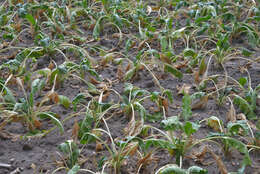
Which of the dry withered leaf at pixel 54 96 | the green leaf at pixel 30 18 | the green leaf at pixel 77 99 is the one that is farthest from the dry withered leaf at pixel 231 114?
the green leaf at pixel 30 18

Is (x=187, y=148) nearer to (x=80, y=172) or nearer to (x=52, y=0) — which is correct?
(x=80, y=172)

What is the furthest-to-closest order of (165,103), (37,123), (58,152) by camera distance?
(165,103) → (37,123) → (58,152)

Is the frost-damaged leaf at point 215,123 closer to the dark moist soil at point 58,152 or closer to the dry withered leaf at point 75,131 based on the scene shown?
the dark moist soil at point 58,152

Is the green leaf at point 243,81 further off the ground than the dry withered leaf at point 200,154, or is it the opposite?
the green leaf at point 243,81

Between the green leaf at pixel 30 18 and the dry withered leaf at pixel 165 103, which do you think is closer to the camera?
the dry withered leaf at pixel 165 103

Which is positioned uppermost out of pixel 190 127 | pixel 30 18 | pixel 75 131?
pixel 30 18

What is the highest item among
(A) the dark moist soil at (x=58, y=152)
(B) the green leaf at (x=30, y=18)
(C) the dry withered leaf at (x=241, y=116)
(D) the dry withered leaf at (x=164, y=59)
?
(B) the green leaf at (x=30, y=18)

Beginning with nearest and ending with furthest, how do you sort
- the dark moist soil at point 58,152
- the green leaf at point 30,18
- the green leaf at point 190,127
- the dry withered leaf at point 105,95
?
the green leaf at point 190,127 < the dark moist soil at point 58,152 < the dry withered leaf at point 105,95 < the green leaf at point 30,18

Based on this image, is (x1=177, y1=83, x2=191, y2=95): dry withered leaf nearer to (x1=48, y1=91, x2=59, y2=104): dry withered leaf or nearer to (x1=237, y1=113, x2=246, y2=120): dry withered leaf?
(x1=237, y1=113, x2=246, y2=120): dry withered leaf

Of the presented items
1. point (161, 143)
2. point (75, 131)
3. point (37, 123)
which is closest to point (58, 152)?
point (75, 131)

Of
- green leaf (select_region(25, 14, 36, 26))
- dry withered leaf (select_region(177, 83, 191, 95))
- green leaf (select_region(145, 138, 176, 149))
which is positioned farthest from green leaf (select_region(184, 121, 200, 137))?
green leaf (select_region(25, 14, 36, 26))

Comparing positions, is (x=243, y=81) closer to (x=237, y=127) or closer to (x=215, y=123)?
(x=215, y=123)

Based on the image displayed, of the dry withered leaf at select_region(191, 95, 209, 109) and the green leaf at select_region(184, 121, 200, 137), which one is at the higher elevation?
the green leaf at select_region(184, 121, 200, 137)

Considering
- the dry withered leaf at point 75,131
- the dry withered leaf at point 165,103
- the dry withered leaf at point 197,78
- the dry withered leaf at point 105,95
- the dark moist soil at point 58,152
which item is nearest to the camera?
the dark moist soil at point 58,152
